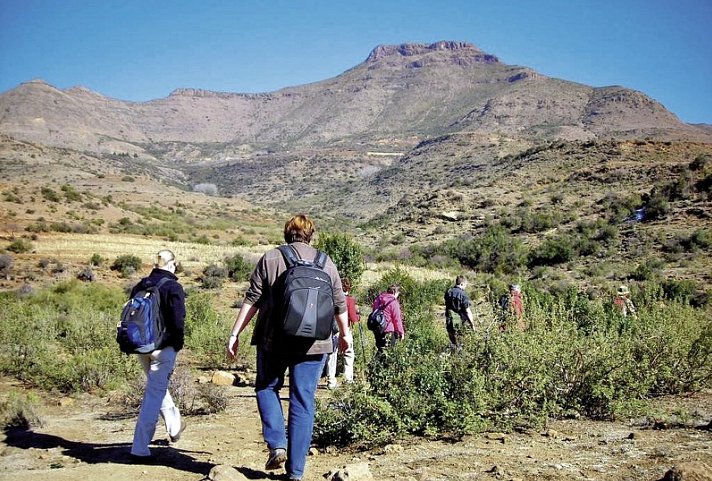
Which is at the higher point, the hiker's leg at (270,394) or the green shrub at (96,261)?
the green shrub at (96,261)

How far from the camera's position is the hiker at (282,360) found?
12.6ft

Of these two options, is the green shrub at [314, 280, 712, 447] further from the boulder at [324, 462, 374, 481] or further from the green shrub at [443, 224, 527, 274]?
the green shrub at [443, 224, 527, 274]

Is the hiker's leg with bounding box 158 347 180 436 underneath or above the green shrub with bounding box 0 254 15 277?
underneath

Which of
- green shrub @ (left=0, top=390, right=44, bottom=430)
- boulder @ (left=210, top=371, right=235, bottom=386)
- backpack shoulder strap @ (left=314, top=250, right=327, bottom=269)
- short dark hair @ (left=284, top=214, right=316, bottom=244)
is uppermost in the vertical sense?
short dark hair @ (left=284, top=214, right=316, bottom=244)

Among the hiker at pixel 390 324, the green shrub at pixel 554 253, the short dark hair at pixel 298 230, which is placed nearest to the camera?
the short dark hair at pixel 298 230

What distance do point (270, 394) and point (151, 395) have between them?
1.21 meters

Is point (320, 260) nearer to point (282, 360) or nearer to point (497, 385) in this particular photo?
A: point (282, 360)

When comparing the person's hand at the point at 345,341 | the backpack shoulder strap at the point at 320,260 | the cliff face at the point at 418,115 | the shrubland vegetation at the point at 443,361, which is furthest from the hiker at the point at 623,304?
the cliff face at the point at 418,115

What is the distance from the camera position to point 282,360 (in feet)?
12.9

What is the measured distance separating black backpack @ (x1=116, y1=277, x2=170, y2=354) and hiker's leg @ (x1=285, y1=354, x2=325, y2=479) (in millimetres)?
1286

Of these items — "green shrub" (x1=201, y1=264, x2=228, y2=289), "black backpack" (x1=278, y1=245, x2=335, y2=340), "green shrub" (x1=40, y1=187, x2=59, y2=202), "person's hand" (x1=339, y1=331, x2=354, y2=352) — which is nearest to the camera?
"black backpack" (x1=278, y1=245, x2=335, y2=340)

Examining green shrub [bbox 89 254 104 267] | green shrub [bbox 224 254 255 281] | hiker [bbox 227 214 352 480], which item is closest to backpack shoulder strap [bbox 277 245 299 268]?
hiker [bbox 227 214 352 480]

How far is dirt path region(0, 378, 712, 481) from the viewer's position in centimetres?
396

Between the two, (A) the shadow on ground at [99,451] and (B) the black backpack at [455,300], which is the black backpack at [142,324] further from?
(B) the black backpack at [455,300]
